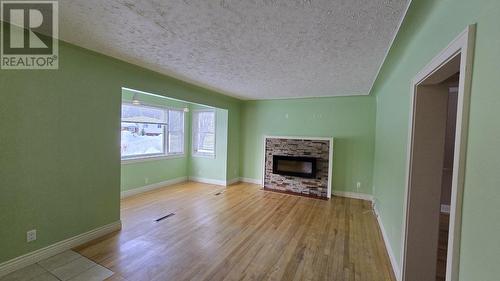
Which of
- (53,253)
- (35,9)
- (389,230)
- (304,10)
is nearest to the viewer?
(304,10)

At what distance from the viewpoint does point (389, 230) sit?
2.72m

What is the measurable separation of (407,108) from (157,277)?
9.98ft

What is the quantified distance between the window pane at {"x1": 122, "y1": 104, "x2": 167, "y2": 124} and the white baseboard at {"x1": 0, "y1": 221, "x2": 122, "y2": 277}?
250 cm

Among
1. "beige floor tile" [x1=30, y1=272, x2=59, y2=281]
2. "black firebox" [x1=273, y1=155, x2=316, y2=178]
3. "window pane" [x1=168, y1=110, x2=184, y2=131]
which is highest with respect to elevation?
"window pane" [x1=168, y1=110, x2=184, y2=131]

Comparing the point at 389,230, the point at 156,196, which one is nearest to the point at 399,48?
the point at 389,230

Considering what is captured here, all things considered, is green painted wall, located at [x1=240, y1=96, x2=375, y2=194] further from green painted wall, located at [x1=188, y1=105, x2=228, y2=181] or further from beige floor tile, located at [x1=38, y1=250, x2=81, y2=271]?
beige floor tile, located at [x1=38, y1=250, x2=81, y2=271]

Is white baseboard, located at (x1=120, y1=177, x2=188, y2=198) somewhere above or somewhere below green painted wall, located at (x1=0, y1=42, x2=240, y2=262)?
below

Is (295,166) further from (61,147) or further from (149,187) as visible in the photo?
(61,147)

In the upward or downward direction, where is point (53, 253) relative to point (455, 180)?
downward

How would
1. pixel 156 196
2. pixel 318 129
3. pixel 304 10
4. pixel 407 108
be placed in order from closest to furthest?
pixel 304 10 → pixel 407 108 → pixel 156 196 → pixel 318 129

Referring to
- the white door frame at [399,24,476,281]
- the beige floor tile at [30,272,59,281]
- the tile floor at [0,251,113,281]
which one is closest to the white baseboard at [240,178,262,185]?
the tile floor at [0,251,113,281]

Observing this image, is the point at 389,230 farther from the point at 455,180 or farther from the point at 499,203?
the point at 499,203

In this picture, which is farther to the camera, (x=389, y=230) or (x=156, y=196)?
(x=156, y=196)

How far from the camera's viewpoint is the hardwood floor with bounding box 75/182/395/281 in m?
2.29
